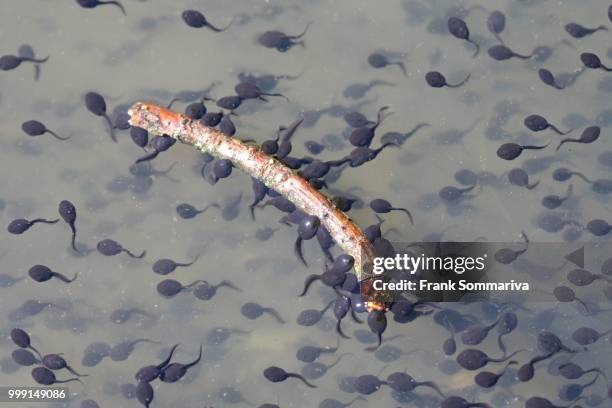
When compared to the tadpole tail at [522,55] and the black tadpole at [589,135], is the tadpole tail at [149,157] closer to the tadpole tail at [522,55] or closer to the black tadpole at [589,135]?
the tadpole tail at [522,55]

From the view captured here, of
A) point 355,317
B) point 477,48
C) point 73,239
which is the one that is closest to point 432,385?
point 355,317

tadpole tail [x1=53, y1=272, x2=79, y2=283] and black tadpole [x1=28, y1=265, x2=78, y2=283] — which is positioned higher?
black tadpole [x1=28, y1=265, x2=78, y2=283]

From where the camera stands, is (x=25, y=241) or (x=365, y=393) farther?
(x=25, y=241)

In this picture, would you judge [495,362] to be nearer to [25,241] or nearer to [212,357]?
[212,357]

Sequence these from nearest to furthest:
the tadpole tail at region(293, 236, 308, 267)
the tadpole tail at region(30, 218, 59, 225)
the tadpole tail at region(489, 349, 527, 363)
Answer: the tadpole tail at region(293, 236, 308, 267) < the tadpole tail at region(489, 349, 527, 363) < the tadpole tail at region(30, 218, 59, 225)

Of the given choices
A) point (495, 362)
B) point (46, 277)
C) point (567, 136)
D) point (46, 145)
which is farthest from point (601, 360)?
point (46, 145)

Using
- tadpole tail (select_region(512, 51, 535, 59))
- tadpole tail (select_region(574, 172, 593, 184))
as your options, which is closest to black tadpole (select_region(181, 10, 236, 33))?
tadpole tail (select_region(512, 51, 535, 59))

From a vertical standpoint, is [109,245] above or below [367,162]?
below

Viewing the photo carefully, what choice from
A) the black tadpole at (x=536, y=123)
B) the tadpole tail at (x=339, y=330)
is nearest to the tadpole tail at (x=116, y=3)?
the tadpole tail at (x=339, y=330)

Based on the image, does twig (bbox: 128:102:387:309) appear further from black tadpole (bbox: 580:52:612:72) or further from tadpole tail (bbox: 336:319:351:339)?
black tadpole (bbox: 580:52:612:72)
